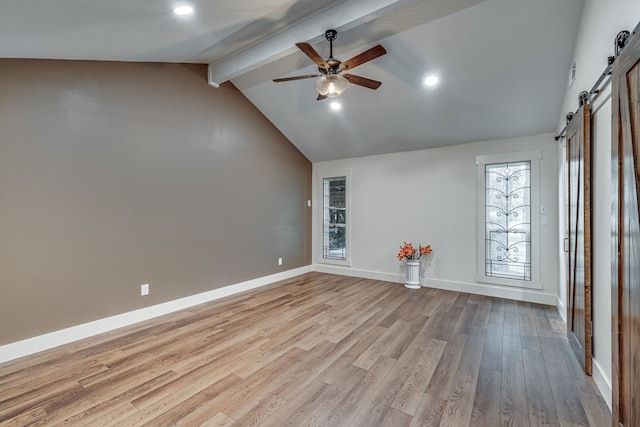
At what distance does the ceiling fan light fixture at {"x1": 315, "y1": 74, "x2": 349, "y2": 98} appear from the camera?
106 inches

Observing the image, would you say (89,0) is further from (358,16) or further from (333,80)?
(358,16)

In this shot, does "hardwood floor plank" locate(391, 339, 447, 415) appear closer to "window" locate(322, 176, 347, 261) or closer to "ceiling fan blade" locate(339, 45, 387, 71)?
"ceiling fan blade" locate(339, 45, 387, 71)

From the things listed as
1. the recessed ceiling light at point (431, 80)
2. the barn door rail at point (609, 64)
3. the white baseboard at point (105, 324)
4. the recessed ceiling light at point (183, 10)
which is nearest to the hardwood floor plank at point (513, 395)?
the barn door rail at point (609, 64)

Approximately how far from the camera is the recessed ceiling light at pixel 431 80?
3.52 m

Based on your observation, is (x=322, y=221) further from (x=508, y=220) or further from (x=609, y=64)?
(x=609, y=64)

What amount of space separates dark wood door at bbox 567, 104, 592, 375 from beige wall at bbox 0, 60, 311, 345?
13.5 ft

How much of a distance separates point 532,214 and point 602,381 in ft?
8.74

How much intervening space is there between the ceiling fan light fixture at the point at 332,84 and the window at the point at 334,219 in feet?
10.5

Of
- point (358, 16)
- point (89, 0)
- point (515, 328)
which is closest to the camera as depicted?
point (89, 0)

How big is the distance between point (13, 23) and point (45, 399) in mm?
2586

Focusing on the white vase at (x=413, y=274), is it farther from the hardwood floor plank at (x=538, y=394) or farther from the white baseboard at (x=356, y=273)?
the hardwood floor plank at (x=538, y=394)

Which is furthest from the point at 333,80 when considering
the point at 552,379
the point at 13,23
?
the point at 552,379

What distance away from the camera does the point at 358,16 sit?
2621 millimetres

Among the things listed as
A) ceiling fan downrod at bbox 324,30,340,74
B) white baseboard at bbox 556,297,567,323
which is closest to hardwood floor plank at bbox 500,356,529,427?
white baseboard at bbox 556,297,567,323
